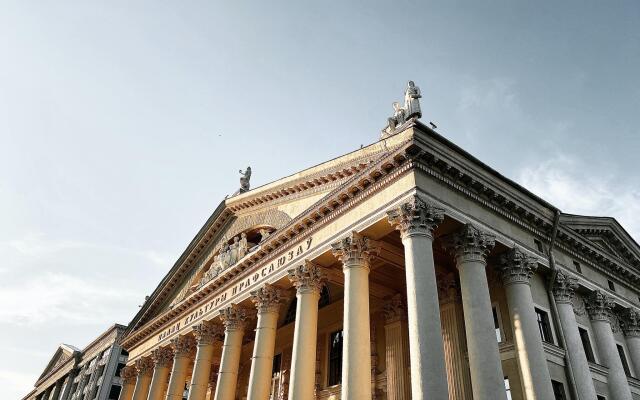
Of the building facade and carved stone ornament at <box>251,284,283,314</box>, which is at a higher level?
the building facade

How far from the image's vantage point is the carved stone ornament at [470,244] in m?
14.8

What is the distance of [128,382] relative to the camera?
102 feet

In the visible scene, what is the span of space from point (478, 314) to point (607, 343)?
796cm

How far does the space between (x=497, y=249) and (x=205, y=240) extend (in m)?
16.8

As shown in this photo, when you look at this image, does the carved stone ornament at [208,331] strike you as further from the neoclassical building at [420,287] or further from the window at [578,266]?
the window at [578,266]

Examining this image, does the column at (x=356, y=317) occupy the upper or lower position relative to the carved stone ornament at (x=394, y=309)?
lower

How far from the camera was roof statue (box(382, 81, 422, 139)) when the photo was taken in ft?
56.4

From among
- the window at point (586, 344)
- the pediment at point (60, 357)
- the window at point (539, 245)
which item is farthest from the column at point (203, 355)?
the pediment at point (60, 357)

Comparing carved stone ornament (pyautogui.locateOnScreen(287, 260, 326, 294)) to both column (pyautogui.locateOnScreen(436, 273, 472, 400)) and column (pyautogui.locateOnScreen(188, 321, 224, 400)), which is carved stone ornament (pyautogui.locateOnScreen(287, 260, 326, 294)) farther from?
column (pyautogui.locateOnScreen(188, 321, 224, 400))

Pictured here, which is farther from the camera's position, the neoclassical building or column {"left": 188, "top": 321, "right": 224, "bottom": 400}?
column {"left": 188, "top": 321, "right": 224, "bottom": 400}

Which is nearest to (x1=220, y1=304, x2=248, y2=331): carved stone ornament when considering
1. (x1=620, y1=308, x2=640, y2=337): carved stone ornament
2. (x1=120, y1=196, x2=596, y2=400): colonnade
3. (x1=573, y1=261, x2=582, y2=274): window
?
(x1=120, y1=196, x2=596, y2=400): colonnade

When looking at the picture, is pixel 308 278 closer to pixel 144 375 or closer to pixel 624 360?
pixel 624 360

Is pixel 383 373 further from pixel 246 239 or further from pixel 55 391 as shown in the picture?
pixel 55 391

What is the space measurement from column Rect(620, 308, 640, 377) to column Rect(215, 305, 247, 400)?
16003 mm
